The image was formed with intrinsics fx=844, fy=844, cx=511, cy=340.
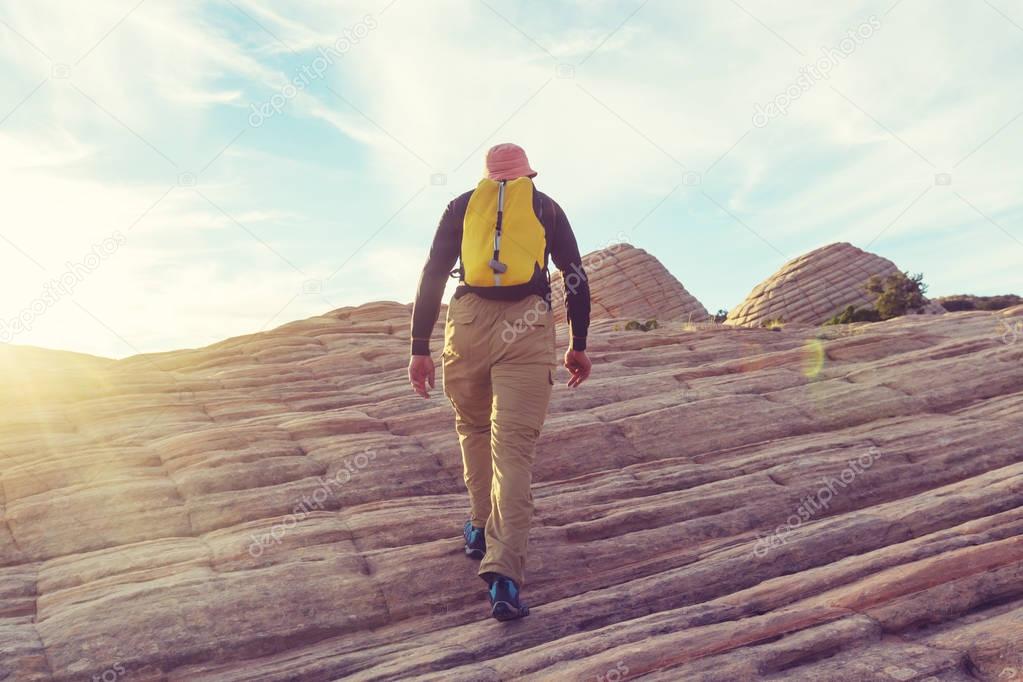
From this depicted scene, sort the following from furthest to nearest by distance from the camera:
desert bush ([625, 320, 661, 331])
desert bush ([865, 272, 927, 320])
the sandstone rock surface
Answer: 1. desert bush ([865, 272, 927, 320])
2. desert bush ([625, 320, 661, 331])
3. the sandstone rock surface

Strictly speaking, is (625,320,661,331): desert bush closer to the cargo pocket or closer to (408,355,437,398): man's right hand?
(408,355,437,398): man's right hand

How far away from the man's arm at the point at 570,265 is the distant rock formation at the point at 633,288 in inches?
1811

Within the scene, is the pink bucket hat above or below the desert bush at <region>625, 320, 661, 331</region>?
below

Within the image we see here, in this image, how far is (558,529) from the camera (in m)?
9.05

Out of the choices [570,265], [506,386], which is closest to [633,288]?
[570,265]

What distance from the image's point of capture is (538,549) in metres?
8.59

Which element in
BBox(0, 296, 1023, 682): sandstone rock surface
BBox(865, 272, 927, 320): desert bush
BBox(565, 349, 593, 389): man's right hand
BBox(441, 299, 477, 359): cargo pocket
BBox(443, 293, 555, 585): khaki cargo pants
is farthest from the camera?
BBox(865, 272, 927, 320): desert bush

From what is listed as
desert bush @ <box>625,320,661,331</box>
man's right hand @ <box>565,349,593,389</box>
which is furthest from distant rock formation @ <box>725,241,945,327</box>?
man's right hand @ <box>565,349,593,389</box>

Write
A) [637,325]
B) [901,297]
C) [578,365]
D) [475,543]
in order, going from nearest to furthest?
[578,365], [475,543], [637,325], [901,297]

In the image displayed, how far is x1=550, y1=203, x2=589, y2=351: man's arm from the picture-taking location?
24.5 feet

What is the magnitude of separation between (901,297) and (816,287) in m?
7.34

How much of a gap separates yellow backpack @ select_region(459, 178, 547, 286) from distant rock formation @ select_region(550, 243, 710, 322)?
46.5m

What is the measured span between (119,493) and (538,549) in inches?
212

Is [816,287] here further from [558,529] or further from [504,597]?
[504,597]
